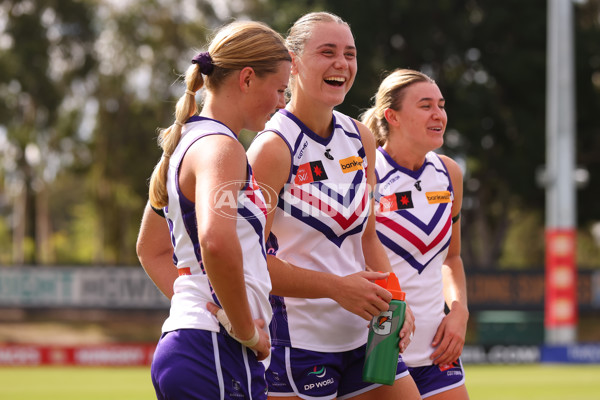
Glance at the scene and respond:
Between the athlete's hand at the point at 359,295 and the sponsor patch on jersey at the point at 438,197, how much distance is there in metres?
0.94

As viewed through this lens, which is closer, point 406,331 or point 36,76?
point 406,331

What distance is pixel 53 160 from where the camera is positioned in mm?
39281

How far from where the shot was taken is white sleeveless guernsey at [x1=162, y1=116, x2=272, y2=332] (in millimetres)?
2898

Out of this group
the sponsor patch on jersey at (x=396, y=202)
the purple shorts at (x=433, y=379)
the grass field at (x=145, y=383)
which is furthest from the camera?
the grass field at (x=145, y=383)

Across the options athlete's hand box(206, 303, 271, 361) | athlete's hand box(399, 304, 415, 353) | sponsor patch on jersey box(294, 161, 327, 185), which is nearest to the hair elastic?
sponsor patch on jersey box(294, 161, 327, 185)

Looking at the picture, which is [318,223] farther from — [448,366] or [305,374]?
[448,366]

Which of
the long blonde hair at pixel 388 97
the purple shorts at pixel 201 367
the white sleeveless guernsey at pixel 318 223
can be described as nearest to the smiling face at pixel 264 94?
the white sleeveless guernsey at pixel 318 223

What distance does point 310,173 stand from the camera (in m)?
3.62

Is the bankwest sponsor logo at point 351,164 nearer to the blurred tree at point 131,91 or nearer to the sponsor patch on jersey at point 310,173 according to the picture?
the sponsor patch on jersey at point 310,173

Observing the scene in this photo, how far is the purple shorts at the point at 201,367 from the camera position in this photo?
283 centimetres

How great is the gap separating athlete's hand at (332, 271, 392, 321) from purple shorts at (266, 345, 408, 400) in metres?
0.26

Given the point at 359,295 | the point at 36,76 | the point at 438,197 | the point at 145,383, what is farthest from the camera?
the point at 36,76

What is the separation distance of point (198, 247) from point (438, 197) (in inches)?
71.7

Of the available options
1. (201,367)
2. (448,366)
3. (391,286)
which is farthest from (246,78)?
(448,366)
